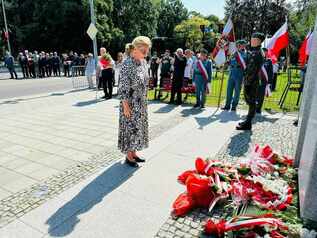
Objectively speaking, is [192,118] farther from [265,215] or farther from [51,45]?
[51,45]

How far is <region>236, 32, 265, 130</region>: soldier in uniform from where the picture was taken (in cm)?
627

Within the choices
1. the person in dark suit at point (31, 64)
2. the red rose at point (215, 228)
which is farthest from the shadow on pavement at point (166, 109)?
the person in dark suit at point (31, 64)

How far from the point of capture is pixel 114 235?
2908mm

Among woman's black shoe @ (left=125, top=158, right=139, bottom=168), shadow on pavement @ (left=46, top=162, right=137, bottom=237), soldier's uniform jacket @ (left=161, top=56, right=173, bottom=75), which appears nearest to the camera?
shadow on pavement @ (left=46, top=162, right=137, bottom=237)

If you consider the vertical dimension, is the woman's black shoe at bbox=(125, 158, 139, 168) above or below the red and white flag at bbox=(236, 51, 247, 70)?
below

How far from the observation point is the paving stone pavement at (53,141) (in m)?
3.69

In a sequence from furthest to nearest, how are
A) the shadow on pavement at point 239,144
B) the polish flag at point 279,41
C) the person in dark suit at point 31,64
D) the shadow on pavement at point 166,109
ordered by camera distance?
1. the person in dark suit at point 31,64
2. the shadow on pavement at point 166,109
3. the polish flag at point 279,41
4. the shadow on pavement at point 239,144

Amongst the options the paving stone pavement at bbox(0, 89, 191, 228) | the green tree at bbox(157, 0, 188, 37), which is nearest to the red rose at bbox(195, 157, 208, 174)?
the paving stone pavement at bbox(0, 89, 191, 228)

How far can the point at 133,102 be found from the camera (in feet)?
14.1

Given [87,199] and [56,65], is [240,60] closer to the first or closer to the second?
[87,199]

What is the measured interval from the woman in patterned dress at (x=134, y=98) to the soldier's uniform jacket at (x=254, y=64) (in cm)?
312

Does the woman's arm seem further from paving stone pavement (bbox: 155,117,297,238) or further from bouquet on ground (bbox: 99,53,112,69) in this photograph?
bouquet on ground (bbox: 99,53,112,69)

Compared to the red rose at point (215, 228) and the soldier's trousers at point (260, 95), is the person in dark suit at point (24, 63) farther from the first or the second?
the red rose at point (215, 228)

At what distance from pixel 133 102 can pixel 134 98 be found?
66mm
